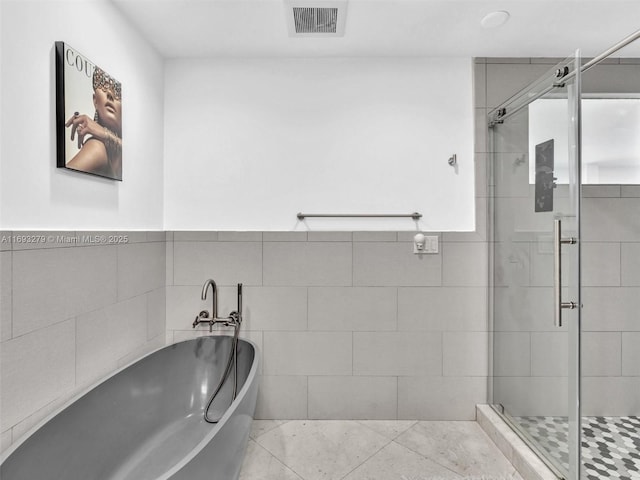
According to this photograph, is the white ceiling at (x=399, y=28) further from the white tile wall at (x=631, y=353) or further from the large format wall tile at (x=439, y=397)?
the large format wall tile at (x=439, y=397)

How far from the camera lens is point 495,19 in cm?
189

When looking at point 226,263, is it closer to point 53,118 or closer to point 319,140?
point 319,140

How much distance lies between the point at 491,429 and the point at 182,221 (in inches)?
95.5

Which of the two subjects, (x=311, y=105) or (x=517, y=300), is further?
(x=311, y=105)

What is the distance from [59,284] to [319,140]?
168 cm

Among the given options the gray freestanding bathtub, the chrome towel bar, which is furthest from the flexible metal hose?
the chrome towel bar

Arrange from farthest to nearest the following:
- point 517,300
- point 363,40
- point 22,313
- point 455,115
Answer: point 455,115 → point 363,40 → point 517,300 → point 22,313

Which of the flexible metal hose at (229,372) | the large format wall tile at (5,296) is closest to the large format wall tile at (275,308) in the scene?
the flexible metal hose at (229,372)

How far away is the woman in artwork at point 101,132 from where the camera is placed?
1520mm

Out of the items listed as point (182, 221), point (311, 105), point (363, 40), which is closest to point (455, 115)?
point (363, 40)

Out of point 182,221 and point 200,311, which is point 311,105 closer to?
point 182,221

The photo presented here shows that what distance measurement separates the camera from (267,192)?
A: 2.35 metres

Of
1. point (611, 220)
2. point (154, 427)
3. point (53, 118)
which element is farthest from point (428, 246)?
point (53, 118)

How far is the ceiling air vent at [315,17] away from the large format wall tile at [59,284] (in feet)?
5.26
